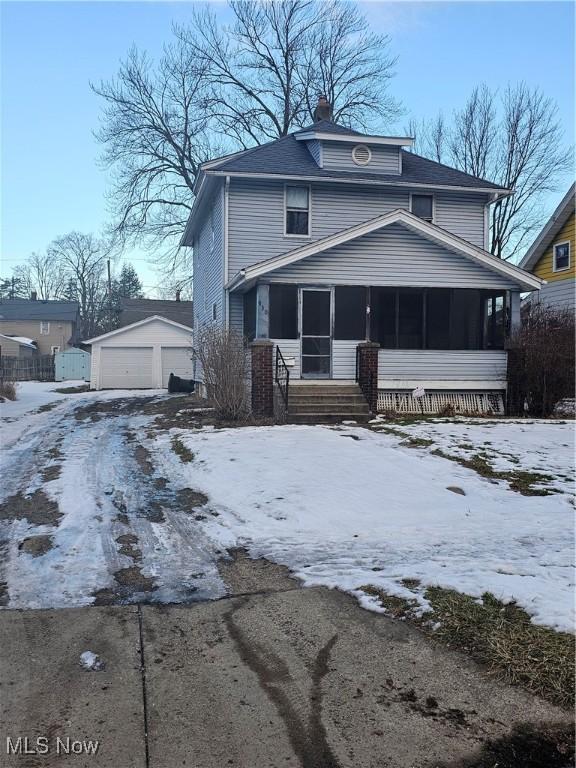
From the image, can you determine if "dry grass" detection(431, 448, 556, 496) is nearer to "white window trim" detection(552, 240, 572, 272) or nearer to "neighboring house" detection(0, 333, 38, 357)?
"white window trim" detection(552, 240, 572, 272)

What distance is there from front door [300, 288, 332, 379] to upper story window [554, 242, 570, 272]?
1151 centimetres

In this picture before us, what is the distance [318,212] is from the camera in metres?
17.2

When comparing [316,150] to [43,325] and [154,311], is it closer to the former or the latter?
[154,311]

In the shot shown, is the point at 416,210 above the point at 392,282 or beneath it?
above

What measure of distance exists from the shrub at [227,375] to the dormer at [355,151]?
7511 mm

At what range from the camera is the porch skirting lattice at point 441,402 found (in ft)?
48.3

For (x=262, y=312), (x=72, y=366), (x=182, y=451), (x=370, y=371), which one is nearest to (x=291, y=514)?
(x=182, y=451)

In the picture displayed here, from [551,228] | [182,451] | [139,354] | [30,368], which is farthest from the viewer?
[30,368]

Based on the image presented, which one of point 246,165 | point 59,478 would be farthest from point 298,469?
point 246,165

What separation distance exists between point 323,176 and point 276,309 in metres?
4.69

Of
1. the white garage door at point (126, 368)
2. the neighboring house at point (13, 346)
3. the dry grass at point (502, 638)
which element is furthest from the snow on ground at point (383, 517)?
the neighboring house at point (13, 346)

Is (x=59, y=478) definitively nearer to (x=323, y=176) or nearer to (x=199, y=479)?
(x=199, y=479)

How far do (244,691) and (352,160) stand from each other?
1678 centimetres

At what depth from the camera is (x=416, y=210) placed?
17984 millimetres
